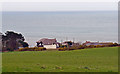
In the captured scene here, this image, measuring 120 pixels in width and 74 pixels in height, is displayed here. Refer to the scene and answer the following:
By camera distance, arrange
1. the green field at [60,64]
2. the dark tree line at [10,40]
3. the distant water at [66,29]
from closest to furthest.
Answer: the green field at [60,64] → the dark tree line at [10,40] → the distant water at [66,29]

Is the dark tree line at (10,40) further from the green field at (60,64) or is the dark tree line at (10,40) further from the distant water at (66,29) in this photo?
the green field at (60,64)

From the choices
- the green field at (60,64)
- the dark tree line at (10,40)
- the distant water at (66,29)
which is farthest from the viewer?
the distant water at (66,29)

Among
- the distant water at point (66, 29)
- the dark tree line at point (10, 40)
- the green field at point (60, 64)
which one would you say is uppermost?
the distant water at point (66, 29)

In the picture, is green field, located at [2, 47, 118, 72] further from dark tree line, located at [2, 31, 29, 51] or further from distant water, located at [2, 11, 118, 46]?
distant water, located at [2, 11, 118, 46]

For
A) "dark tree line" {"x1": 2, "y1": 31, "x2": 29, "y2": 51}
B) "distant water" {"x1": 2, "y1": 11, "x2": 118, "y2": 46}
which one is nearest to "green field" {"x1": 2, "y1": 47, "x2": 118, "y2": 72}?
"dark tree line" {"x1": 2, "y1": 31, "x2": 29, "y2": 51}

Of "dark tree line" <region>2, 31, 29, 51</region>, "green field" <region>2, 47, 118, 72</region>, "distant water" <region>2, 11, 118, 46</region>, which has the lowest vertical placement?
"green field" <region>2, 47, 118, 72</region>

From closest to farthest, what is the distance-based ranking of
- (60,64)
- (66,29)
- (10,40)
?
(60,64) < (10,40) < (66,29)

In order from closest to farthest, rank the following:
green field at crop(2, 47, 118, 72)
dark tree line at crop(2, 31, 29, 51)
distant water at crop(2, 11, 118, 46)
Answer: green field at crop(2, 47, 118, 72) → dark tree line at crop(2, 31, 29, 51) → distant water at crop(2, 11, 118, 46)

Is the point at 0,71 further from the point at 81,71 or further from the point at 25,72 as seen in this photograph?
the point at 81,71

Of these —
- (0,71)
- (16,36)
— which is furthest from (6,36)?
(0,71)

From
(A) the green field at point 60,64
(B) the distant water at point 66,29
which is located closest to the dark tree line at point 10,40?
(B) the distant water at point 66,29

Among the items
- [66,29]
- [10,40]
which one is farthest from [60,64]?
[66,29]

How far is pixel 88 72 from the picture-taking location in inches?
298

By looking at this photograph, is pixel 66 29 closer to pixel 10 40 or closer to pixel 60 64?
pixel 10 40
